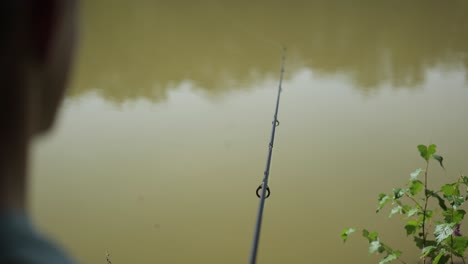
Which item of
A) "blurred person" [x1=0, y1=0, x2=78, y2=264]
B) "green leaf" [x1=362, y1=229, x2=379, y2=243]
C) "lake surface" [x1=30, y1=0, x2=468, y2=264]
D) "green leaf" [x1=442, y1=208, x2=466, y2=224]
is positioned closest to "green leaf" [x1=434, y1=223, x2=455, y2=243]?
"green leaf" [x1=442, y1=208, x2=466, y2=224]

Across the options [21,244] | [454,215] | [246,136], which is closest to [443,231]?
[454,215]

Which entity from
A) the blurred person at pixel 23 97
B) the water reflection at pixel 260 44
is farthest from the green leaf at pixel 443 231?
the water reflection at pixel 260 44

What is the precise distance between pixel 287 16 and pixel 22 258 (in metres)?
5.66

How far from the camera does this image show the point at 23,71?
0.64 ft

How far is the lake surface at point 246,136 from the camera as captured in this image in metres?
2.04

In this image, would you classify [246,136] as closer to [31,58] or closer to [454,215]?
[454,215]

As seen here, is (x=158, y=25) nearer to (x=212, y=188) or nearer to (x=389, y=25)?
(x=389, y=25)

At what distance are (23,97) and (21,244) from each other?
0.22ft

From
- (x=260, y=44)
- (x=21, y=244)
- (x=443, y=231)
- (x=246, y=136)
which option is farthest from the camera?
(x=260, y=44)

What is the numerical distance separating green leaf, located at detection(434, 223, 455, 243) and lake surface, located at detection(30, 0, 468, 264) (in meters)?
0.68

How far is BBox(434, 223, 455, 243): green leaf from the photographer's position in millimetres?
1156

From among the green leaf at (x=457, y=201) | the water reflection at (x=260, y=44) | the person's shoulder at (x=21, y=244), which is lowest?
the person's shoulder at (x=21, y=244)

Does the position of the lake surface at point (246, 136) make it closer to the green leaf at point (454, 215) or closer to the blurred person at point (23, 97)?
the green leaf at point (454, 215)

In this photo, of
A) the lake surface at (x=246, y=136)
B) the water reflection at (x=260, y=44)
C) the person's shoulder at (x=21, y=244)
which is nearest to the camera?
the person's shoulder at (x=21, y=244)
